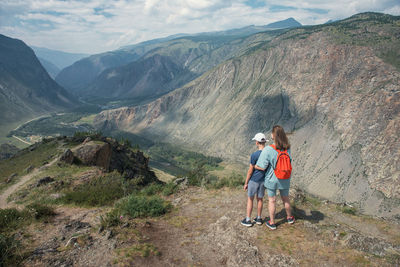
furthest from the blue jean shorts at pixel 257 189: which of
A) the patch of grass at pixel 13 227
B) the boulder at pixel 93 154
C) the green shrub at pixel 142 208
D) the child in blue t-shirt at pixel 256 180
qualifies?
the boulder at pixel 93 154

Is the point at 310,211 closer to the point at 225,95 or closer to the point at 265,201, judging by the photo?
the point at 265,201

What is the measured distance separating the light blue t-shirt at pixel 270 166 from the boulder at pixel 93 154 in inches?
757

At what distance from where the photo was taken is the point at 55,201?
40.3ft

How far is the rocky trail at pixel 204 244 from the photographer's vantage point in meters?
6.19

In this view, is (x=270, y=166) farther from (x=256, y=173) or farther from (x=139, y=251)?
(x=139, y=251)

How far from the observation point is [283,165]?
7.30 meters

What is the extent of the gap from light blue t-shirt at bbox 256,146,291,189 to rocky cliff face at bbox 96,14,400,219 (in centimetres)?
4766

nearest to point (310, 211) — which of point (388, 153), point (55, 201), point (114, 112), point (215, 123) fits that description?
point (55, 201)

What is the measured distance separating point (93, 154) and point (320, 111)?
73943 mm

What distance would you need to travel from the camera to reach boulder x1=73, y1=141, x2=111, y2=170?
2336 cm

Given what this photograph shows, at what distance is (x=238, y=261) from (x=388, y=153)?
63004 mm

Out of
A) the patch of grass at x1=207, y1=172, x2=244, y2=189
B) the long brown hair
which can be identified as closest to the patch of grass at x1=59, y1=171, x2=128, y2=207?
the patch of grass at x1=207, y1=172, x2=244, y2=189

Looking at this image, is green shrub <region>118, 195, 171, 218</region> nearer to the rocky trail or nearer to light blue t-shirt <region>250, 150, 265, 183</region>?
the rocky trail

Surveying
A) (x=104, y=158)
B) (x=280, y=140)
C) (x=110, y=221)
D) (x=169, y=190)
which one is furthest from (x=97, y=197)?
(x=104, y=158)
